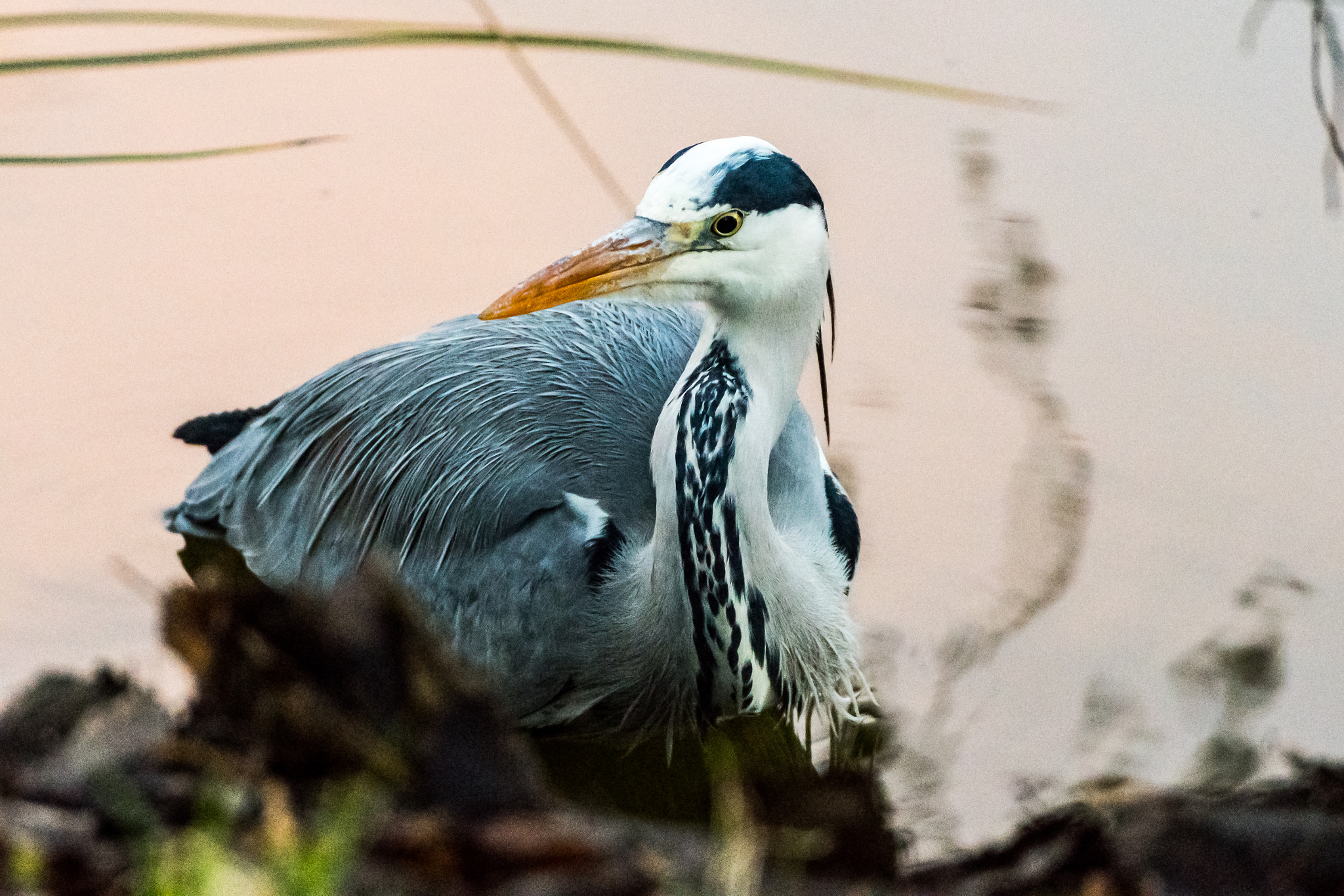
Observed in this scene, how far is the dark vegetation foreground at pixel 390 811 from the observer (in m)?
1.23

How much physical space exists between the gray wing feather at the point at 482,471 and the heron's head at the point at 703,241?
0.68 metres

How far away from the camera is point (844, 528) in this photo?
3.89 metres

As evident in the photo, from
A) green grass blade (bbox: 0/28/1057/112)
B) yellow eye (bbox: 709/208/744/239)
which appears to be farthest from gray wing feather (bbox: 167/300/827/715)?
green grass blade (bbox: 0/28/1057/112)

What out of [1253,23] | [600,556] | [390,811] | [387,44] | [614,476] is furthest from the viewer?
[1253,23]

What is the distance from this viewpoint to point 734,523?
3.21 metres

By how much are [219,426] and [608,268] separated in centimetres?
189

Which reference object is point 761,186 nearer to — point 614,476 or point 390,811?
point 614,476

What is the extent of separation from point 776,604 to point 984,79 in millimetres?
2878

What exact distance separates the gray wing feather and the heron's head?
0.68 m

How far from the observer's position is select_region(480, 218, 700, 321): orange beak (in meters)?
3.07

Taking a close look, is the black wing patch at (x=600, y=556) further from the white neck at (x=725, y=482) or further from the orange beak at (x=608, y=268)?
the orange beak at (x=608, y=268)

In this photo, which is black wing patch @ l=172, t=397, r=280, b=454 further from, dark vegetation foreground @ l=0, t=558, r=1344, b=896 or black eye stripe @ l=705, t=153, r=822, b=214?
dark vegetation foreground @ l=0, t=558, r=1344, b=896

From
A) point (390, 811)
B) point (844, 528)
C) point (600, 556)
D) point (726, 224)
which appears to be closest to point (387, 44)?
point (726, 224)

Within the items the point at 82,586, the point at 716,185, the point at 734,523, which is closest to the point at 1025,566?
the point at 734,523
